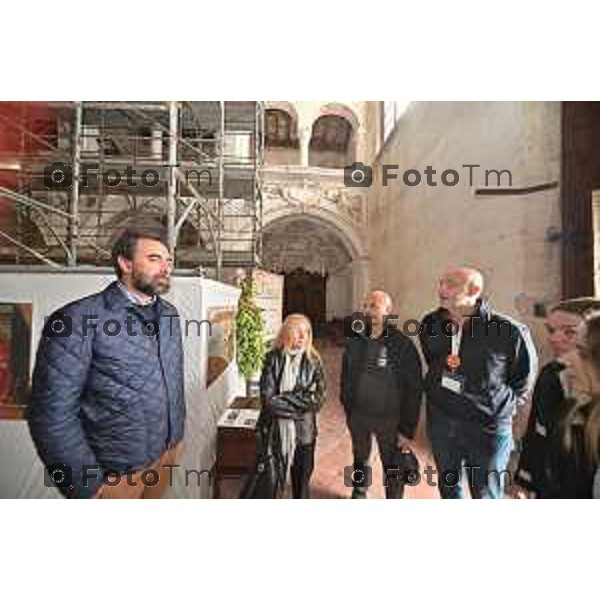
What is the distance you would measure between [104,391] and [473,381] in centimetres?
174

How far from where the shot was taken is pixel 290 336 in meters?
2.22

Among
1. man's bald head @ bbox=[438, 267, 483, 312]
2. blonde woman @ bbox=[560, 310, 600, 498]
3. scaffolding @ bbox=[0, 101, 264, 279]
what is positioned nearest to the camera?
blonde woman @ bbox=[560, 310, 600, 498]

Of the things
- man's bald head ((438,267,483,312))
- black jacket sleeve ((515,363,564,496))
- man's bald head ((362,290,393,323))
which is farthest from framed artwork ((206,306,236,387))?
black jacket sleeve ((515,363,564,496))

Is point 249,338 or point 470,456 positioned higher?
point 249,338

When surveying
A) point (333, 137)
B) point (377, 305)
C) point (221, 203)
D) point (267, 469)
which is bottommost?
point (267, 469)

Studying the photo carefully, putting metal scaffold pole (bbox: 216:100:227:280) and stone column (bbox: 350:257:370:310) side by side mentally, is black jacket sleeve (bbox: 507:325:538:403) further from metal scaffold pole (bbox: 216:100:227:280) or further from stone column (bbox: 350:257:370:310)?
metal scaffold pole (bbox: 216:100:227:280)

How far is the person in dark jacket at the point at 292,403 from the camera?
87.0 inches

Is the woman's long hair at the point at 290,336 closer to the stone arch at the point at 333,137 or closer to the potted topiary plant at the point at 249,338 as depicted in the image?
the potted topiary plant at the point at 249,338

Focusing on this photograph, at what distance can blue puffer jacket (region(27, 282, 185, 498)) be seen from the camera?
216cm

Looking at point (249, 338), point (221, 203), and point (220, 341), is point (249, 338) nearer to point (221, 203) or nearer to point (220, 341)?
point (220, 341)

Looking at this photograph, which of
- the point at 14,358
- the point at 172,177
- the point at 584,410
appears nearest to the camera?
the point at 584,410

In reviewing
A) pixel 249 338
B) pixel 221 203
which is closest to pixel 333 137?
pixel 221 203

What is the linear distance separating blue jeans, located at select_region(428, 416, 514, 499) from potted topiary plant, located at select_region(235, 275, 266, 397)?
2.89ft
